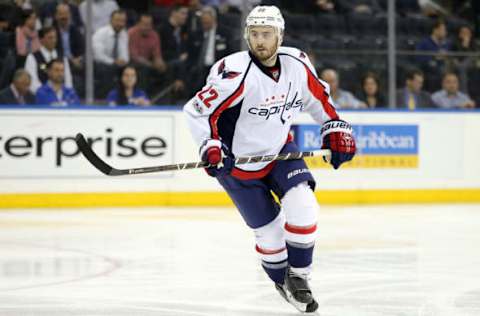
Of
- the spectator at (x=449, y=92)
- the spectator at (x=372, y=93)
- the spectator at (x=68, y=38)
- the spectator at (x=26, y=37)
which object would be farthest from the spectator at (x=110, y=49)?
the spectator at (x=449, y=92)

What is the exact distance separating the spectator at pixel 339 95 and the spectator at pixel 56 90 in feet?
8.04

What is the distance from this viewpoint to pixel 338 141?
4445mm

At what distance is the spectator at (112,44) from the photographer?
31.9 feet

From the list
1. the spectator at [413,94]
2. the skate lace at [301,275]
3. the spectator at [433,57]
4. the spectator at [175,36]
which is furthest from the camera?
the spectator at [433,57]

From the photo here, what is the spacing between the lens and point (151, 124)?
32.8ft

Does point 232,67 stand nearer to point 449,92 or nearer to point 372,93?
point 372,93

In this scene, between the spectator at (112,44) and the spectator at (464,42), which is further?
→ the spectator at (464,42)

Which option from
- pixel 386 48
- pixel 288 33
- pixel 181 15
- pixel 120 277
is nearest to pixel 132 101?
pixel 181 15

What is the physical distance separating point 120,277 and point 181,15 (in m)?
5.03

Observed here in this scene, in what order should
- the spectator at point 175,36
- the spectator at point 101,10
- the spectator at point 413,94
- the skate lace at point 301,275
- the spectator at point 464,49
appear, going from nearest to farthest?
the skate lace at point 301,275
the spectator at point 101,10
the spectator at point 175,36
the spectator at point 413,94
the spectator at point 464,49

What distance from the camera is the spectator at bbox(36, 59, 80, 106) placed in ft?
31.3

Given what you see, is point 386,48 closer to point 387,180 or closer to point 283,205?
point 387,180

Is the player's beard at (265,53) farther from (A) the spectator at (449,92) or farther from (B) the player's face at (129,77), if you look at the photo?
(A) the spectator at (449,92)

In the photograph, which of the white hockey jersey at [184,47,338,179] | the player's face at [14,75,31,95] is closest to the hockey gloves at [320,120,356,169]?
the white hockey jersey at [184,47,338,179]
